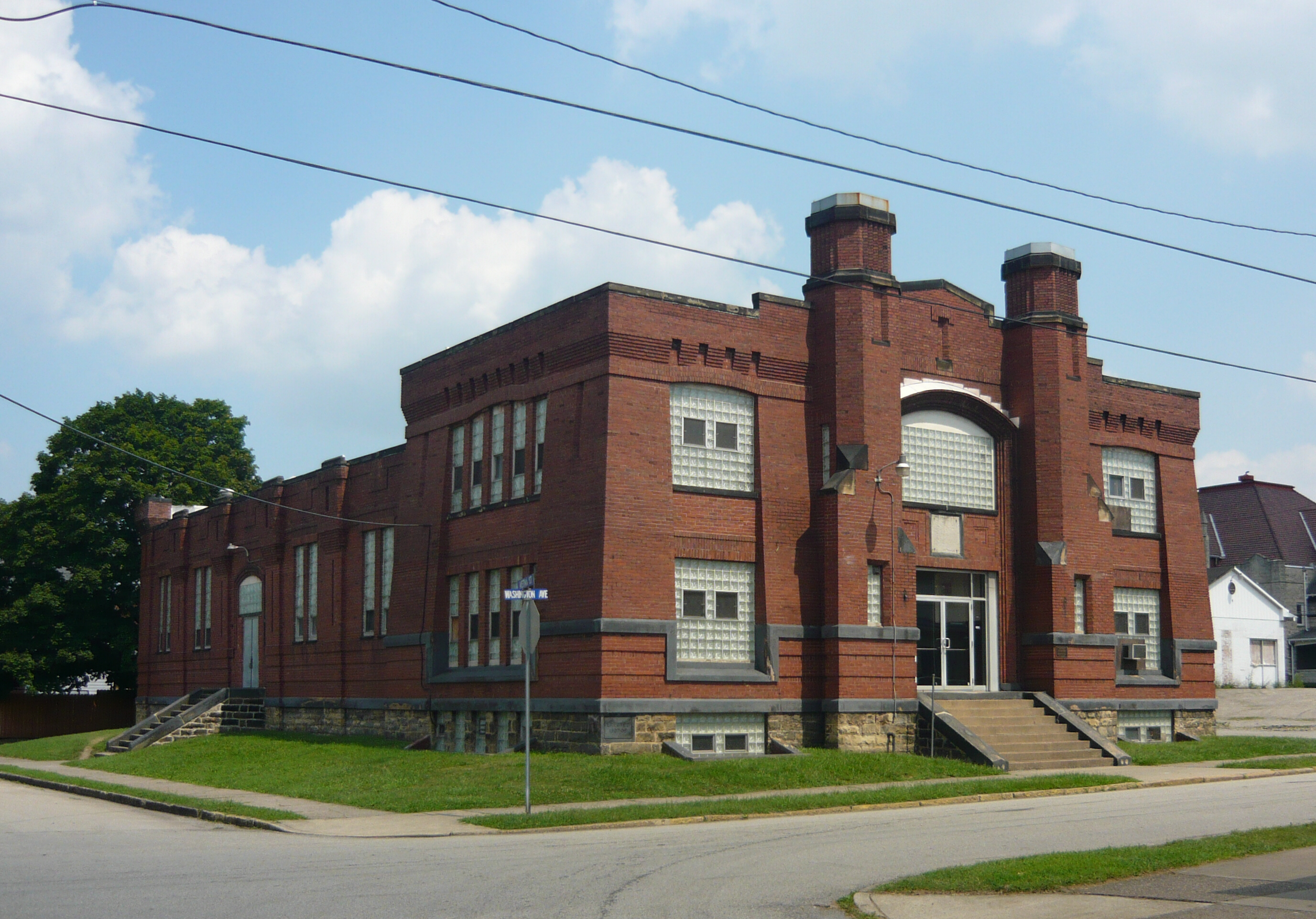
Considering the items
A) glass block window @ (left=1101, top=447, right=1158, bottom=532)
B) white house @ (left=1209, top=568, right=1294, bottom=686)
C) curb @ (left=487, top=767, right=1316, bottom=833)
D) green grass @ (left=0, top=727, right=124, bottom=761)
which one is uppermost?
glass block window @ (left=1101, top=447, right=1158, bottom=532)

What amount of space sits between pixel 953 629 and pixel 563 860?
1725 cm

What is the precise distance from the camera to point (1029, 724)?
28.3 meters

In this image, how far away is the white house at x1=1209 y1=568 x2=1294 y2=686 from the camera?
205ft

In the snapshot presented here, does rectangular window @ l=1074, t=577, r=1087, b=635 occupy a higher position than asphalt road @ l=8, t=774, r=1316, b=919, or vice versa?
rectangular window @ l=1074, t=577, r=1087, b=635

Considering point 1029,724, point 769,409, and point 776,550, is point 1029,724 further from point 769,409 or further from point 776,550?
point 769,409

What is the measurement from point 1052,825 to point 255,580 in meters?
30.8

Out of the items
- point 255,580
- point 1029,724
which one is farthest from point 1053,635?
point 255,580

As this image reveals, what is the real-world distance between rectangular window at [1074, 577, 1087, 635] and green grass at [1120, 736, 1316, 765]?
107 inches

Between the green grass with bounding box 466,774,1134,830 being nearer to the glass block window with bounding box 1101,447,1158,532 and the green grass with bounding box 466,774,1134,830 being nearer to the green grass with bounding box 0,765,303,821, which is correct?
the green grass with bounding box 0,765,303,821

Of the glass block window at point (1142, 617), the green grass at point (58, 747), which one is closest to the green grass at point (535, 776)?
the glass block window at point (1142, 617)

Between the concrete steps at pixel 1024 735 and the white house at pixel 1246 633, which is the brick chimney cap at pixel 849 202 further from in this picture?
the white house at pixel 1246 633

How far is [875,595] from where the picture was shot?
2786 centimetres

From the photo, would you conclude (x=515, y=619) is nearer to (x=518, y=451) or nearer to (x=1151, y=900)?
(x=518, y=451)

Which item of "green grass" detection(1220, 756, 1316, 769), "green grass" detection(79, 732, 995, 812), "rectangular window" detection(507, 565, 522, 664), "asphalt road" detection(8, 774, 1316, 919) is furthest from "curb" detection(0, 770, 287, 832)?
"green grass" detection(1220, 756, 1316, 769)
